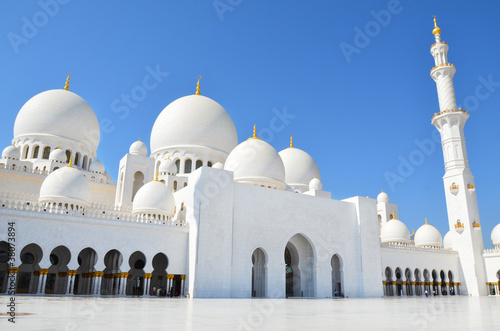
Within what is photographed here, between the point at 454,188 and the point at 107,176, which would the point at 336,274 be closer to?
the point at 454,188

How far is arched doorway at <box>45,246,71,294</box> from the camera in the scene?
15.6m

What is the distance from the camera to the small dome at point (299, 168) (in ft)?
86.3

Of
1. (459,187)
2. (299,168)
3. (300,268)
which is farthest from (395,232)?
(300,268)

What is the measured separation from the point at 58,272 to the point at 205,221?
6178mm

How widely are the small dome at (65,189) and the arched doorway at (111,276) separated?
2658mm

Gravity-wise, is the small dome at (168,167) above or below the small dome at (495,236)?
above

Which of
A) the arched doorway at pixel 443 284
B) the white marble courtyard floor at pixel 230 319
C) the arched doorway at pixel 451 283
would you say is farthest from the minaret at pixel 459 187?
the white marble courtyard floor at pixel 230 319

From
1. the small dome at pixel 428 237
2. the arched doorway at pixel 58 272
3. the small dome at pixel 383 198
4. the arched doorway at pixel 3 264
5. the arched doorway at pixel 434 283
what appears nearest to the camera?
the arched doorway at pixel 3 264

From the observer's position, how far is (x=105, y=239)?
14578 millimetres

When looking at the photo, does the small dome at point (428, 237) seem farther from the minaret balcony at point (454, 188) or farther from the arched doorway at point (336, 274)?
the arched doorway at point (336, 274)

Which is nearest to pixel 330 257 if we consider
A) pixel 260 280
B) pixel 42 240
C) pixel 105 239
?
pixel 260 280

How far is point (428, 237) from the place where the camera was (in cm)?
2680

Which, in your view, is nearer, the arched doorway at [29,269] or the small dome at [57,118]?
the arched doorway at [29,269]

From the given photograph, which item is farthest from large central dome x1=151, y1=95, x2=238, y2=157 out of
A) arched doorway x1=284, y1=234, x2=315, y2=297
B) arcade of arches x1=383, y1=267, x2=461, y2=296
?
arcade of arches x1=383, y1=267, x2=461, y2=296
